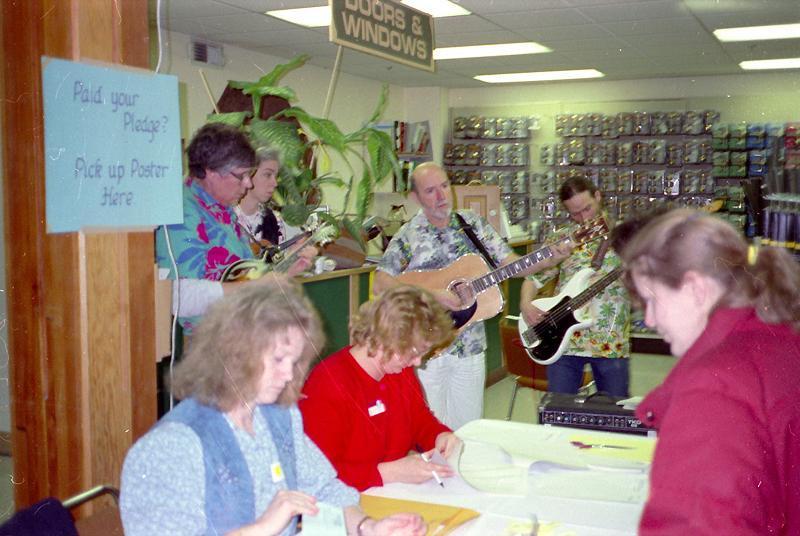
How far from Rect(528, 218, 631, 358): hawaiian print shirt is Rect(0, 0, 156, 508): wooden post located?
2.27 m

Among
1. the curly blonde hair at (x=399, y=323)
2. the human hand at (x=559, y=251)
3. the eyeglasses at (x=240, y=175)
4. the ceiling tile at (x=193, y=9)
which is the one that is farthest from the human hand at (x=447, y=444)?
the ceiling tile at (x=193, y=9)

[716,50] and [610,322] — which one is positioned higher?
[716,50]

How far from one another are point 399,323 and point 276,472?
2.22 ft

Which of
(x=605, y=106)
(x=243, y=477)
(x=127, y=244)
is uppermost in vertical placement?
(x=605, y=106)

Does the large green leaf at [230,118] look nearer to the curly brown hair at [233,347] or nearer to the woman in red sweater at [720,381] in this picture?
the curly brown hair at [233,347]

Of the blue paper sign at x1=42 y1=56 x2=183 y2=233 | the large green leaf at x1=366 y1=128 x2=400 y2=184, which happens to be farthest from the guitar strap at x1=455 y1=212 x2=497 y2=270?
the blue paper sign at x1=42 y1=56 x2=183 y2=233

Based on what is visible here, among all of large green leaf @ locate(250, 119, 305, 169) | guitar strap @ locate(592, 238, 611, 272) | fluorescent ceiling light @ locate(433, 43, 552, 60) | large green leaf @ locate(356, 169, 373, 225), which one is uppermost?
fluorescent ceiling light @ locate(433, 43, 552, 60)

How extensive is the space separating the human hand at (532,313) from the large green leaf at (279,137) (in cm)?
144

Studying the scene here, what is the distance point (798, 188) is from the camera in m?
4.20

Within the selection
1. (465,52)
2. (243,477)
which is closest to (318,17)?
(465,52)

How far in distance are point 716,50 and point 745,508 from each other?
21.7ft

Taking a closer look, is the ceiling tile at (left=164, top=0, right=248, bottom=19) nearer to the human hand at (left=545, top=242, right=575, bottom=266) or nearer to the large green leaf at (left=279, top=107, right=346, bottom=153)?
the large green leaf at (left=279, top=107, right=346, bottom=153)

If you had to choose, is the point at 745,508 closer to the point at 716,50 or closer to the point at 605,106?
the point at 716,50

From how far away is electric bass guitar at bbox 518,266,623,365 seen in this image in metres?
3.68
